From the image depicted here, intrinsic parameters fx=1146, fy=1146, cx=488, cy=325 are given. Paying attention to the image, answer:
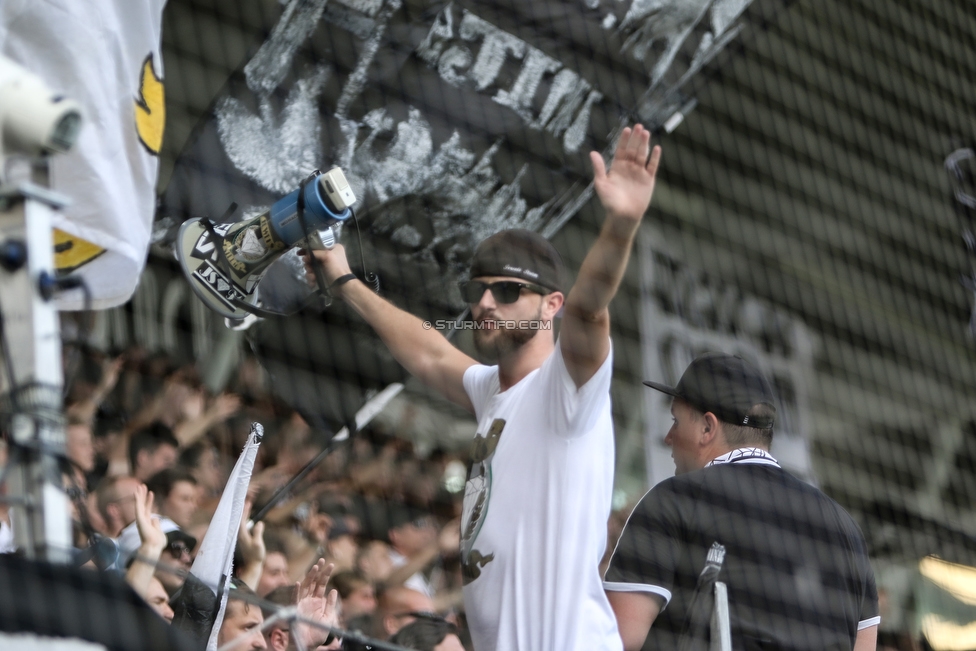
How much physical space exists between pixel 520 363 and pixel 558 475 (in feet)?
0.69

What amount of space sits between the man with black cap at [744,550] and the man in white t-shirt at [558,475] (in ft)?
0.41

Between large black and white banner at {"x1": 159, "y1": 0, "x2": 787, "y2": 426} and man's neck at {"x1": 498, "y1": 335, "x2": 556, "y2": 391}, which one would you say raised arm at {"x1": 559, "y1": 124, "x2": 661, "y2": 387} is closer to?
man's neck at {"x1": 498, "y1": 335, "x2": 556, "y2": 391}

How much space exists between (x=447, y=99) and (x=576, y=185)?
1.25 feet

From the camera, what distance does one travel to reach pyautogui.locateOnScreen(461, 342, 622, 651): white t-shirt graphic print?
1317 millimetres

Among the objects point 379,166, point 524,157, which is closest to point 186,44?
point 379,166

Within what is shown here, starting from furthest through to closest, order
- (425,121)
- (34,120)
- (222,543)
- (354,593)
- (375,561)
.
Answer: (425,121) → (375,561) → (354,593) → (222,543) → (34,120)

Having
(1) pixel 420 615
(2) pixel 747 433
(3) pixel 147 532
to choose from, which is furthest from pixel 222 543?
(2) pixel 747 433

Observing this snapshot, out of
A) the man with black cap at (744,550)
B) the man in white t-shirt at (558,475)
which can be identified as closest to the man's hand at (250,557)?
the man in white t-shirt at (558,475)

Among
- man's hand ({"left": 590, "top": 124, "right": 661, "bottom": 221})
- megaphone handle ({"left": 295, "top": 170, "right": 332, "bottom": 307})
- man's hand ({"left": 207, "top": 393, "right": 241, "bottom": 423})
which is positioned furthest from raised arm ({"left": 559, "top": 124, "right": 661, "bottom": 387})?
man's hand ({"left": 207, "top": 393, "right": 241, "bottom": 423})

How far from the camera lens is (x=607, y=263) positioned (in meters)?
1.24

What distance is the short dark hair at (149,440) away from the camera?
1.85m

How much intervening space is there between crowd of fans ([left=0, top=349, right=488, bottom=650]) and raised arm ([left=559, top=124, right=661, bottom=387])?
0.56 meters

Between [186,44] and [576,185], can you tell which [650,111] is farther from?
[186,44]

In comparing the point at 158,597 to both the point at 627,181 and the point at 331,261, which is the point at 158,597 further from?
the point at 627,181
